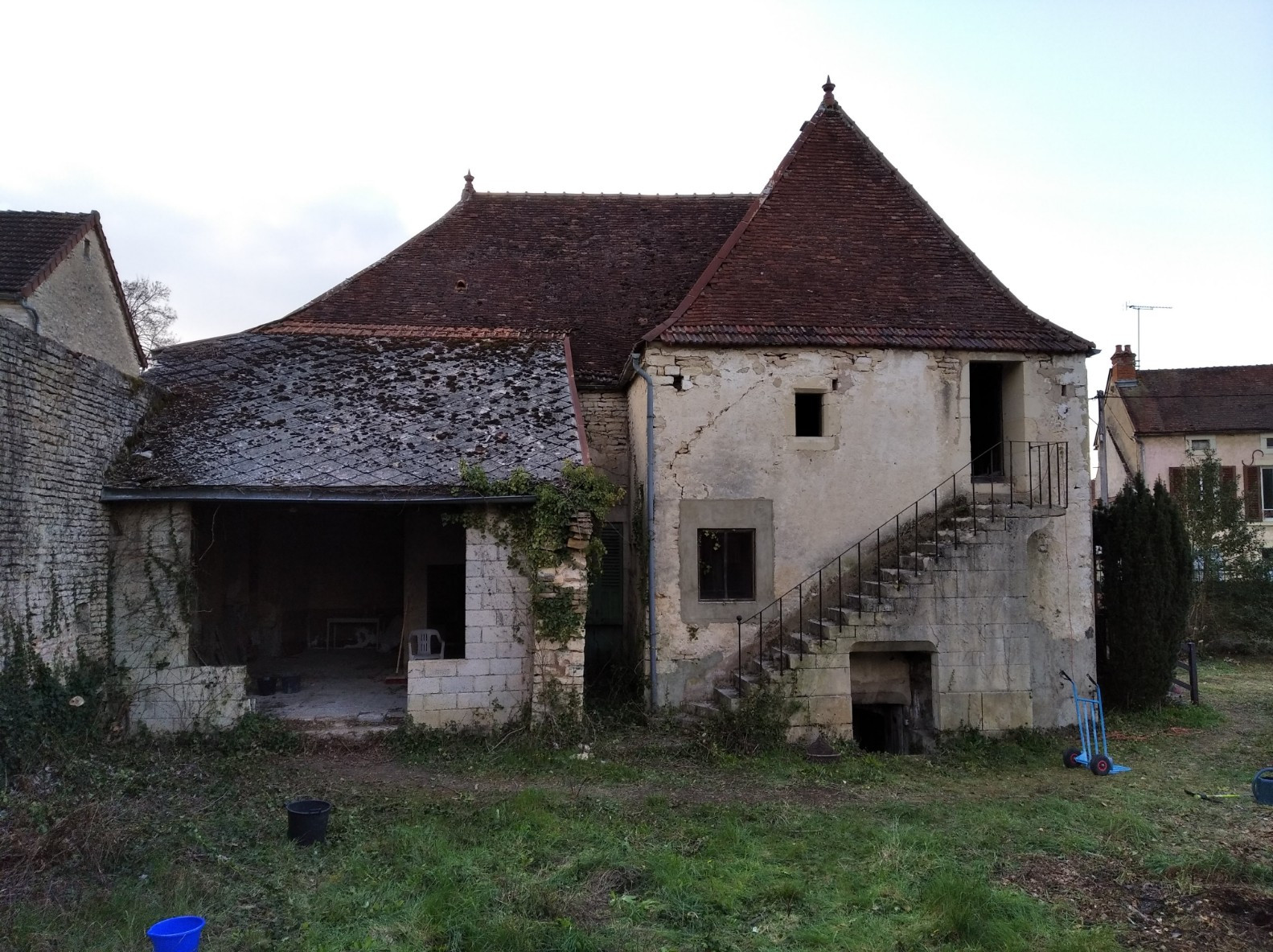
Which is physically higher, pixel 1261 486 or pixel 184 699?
pixel 1261 486

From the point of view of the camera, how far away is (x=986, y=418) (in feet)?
42.9

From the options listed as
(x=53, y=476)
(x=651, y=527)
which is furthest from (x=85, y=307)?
(x=651, y=527)

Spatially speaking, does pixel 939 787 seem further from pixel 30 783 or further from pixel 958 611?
pixel 30 783

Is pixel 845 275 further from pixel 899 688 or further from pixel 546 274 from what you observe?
pixel 899 688

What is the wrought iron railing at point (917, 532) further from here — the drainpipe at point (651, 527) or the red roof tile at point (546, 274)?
the red roof tile at point (546, 274)

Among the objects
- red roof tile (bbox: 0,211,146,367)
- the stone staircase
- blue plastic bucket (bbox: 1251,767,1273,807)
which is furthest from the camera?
red roof tile (bbox: 0,211,146,367)

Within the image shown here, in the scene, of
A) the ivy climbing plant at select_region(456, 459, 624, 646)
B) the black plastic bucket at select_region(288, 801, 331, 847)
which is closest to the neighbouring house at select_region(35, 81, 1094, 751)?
the ivy climbing plant at select_region(456, 459, 624, 646)

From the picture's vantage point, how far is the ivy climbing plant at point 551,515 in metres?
9.96

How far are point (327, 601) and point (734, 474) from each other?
9.30 meters

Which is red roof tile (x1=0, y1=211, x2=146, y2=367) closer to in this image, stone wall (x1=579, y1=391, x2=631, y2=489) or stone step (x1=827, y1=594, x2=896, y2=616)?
stone wall (x1=579, y1=391, x2=631, y2=489)

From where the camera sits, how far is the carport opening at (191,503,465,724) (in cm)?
1198

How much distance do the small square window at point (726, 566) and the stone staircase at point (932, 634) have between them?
1.83 ft

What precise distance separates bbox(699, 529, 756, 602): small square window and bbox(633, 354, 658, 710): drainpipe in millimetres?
710

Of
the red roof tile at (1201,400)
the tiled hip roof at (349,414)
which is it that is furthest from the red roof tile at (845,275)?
the red roof tile at (1201,400)
